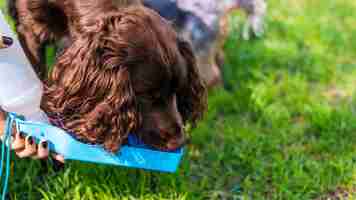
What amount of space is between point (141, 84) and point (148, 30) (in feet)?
0.87

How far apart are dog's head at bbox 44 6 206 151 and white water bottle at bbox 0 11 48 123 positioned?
0.23 ft

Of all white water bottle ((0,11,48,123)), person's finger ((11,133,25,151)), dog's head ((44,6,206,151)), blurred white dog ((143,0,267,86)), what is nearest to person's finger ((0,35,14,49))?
white water bottle ((0,11,48,123))

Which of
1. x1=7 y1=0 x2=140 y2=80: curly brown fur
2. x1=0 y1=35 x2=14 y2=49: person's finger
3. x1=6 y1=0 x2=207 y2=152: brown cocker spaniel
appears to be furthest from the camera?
x1=7 y1=0 x2=140 y2=80: curly brown fur

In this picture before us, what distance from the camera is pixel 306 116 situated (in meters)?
4.57

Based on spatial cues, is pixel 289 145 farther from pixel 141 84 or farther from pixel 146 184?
pixel 141 84

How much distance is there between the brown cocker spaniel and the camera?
2.98 m

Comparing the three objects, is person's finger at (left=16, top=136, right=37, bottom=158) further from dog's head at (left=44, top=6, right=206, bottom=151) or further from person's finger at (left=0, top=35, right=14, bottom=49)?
person's finger at (left=0, top=35, right=14, bottom=49)

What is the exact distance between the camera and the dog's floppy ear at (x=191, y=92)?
10.9 ft

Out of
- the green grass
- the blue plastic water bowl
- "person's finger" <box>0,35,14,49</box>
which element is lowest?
the green grass

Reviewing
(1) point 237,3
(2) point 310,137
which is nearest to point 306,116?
(2) point 310,137

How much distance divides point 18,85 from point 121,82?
475mm

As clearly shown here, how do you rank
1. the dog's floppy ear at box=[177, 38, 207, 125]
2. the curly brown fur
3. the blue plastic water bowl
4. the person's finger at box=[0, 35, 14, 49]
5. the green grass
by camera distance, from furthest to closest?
the curly brown fur, the green grass, the dog's floppy ear at box=[177, 38, 207, 125], the blue plastic water bowl, the person's finger at box=[0, 35, 14, 49]

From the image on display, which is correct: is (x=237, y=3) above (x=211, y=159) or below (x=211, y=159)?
above

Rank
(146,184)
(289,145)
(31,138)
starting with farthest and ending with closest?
1. (289,145)
2. (146,184)
3. (31,138)
